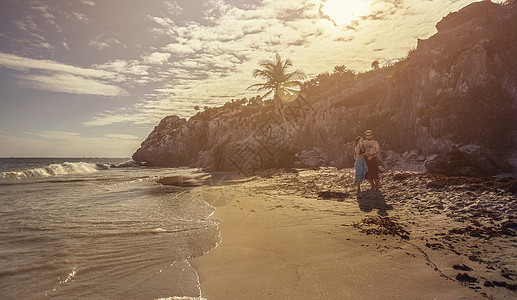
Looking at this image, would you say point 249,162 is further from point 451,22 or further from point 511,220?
point 451,22

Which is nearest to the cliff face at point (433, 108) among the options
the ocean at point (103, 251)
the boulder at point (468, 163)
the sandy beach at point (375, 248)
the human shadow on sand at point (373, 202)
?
the boulder at point (468, 163)

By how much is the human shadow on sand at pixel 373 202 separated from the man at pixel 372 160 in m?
0.47

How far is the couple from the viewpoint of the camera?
7.66 meters

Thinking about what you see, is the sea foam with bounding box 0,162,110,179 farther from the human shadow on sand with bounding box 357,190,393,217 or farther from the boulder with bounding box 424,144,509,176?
the boulder with bounding box 424,144,509,176

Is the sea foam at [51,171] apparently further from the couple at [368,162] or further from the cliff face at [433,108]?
the couple at [368,162]

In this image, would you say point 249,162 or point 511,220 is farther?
point 249,162

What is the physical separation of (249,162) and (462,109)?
13190 mm

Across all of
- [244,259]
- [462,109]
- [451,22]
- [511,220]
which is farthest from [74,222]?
[451,22]

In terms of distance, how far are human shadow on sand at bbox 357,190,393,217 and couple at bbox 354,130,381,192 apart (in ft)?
1.68

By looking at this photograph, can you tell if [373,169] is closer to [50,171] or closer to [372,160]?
[372,160]

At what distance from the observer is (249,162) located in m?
17.9

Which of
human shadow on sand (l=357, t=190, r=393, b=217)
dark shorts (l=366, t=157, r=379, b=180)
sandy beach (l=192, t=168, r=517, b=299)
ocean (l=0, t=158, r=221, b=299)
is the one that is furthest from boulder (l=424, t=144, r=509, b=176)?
ocean (l=0, t=158, r=221, b=299)

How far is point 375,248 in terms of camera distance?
3.40 m

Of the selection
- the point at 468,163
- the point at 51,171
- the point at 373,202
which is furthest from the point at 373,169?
the point at 51,171
